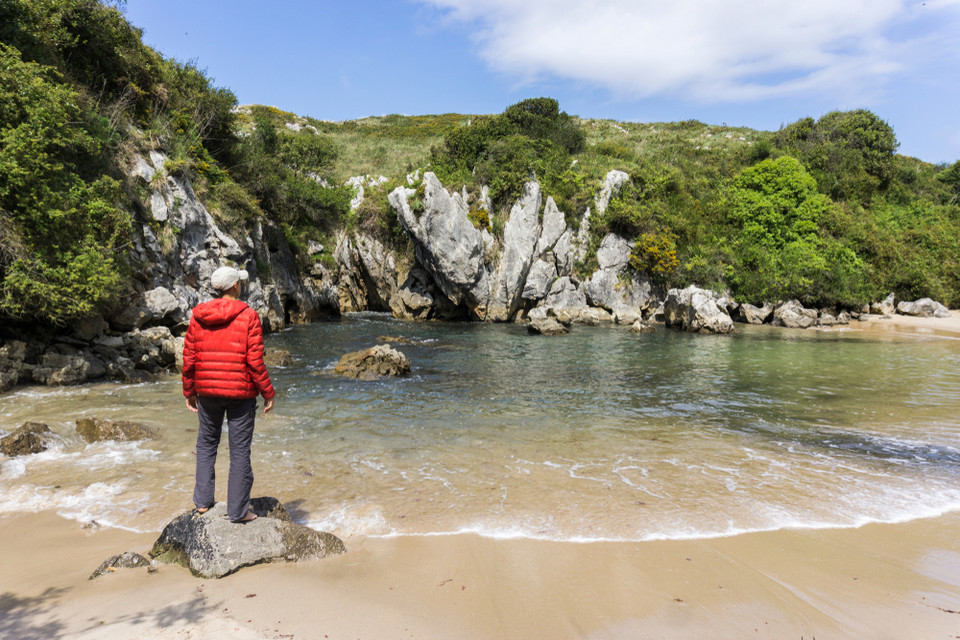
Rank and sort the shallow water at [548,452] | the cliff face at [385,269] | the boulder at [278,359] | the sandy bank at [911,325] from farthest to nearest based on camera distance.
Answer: the sandy bank at [911,325] < the cliff face at [385,269] < the boulder at [278,359] < the shallow water at [548,452]

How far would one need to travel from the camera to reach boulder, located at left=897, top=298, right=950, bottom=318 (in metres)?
30.5

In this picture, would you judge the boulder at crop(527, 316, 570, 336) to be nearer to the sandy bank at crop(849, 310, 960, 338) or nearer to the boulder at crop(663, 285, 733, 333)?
the boulder at crop(663, 285, 733, 333)

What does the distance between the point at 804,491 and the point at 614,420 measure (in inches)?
141

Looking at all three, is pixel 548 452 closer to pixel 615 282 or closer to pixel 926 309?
pixel 615 282

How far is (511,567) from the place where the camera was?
419 centimetres

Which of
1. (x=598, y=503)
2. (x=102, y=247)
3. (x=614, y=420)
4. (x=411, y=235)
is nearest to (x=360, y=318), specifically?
(x=411, y=235)

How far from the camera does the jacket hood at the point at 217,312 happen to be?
416cm

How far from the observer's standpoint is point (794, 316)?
91.9 ft

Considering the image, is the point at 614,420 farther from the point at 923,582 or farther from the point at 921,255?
the point at 921,255

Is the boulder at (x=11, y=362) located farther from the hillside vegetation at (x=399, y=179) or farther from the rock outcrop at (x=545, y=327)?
the rock outcrop at (x=545, y=327)

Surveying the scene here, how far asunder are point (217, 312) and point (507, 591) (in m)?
3.26

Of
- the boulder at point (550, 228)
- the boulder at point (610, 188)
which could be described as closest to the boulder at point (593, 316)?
the boulder at point (550, 228)

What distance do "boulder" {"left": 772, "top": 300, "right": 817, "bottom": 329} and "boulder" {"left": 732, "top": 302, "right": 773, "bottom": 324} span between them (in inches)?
26.5

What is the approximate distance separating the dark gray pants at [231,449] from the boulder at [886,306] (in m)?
39.1
